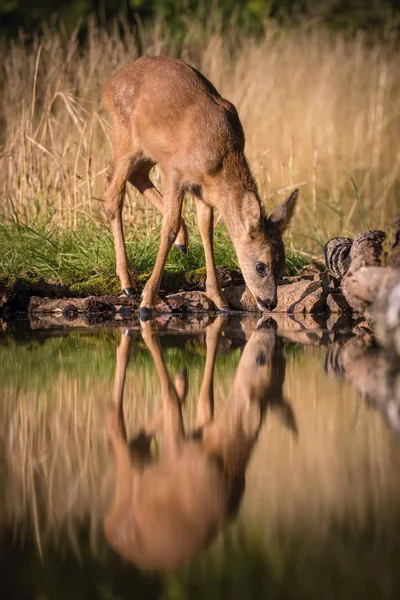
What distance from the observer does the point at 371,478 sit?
3.16m

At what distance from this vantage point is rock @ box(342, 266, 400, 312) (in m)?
5.67

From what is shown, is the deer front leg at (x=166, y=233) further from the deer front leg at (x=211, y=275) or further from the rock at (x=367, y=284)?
the rock at (x=367, y=284)

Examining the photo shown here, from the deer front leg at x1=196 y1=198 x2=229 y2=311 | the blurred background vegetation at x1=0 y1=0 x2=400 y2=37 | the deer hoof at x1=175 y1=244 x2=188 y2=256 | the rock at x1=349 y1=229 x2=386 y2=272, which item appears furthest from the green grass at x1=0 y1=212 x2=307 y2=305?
the blurred background vegetation at x1=0 y1=0 x2=400 y2=37

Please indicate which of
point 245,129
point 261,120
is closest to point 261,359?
point 245,129

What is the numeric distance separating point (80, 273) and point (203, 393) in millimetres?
4708

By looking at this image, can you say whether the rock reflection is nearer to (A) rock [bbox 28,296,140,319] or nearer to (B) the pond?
(B) the pond

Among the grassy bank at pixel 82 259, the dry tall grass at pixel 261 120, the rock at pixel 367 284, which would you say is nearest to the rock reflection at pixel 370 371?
the rock at pixel 367 284

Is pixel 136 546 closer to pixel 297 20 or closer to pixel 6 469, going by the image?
pixel 6 469

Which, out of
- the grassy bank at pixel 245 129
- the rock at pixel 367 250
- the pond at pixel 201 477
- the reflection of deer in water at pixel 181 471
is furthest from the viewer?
the grassy bank at pixel 245 129

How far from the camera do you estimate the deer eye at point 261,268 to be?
27.5ft

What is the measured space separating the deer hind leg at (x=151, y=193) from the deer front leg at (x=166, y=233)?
717mm

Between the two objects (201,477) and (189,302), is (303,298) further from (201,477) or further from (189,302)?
(201,477)

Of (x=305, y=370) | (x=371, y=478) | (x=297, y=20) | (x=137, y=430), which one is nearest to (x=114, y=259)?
(x=305, y=370)

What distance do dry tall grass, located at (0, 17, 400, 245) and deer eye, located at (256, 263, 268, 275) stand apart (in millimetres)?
2045
